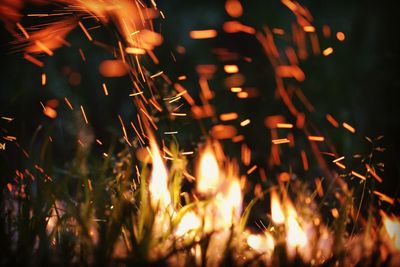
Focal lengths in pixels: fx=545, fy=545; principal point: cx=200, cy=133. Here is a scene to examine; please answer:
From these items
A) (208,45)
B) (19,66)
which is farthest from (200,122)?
(19,66)

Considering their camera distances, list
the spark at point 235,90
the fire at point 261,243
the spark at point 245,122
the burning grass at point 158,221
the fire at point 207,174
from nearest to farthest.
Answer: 1. the burning grass at point 158,221
2. the fire at point 261,243
3. the fire at point 207,174
4. the spark at point 245,122
5. the spark at point 235,90

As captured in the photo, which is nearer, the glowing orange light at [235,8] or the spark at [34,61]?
the spark at [34,61]

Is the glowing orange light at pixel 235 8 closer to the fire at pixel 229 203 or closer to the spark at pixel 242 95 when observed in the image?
the spark at pixel 242 95

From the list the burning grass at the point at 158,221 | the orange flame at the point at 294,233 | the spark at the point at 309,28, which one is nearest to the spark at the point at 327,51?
the spark at the point at 309,28

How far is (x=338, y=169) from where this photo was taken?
19.9ft

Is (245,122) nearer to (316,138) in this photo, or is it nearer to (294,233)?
(316,138)

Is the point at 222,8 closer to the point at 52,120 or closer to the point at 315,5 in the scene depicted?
the point at 315,5

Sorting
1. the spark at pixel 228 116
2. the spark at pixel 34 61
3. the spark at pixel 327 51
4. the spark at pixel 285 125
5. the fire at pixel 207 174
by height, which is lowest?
the spark at pixel 285 125

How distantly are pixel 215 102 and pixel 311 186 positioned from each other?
1599mm

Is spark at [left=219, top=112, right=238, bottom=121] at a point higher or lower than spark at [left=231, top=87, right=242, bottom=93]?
lower

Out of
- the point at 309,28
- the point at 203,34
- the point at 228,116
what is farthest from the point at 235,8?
the point at 228,116

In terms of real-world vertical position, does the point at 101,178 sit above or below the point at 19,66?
above

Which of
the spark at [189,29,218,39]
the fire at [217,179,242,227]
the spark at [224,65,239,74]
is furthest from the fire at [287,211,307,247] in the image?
the spark at [189,29,218,39]

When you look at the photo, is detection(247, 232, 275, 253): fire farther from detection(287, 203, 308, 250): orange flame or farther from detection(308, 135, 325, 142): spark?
detection(308, 135, 325, 142): spark
